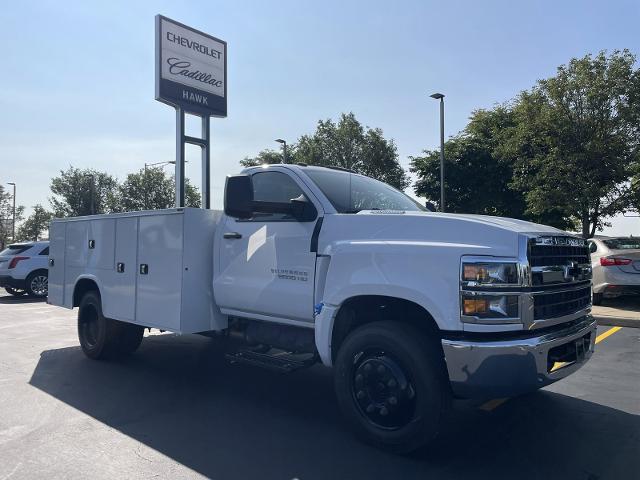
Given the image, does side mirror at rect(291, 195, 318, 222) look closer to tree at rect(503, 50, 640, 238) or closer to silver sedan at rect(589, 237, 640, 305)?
silver sedan at rect(589, 237, 640, 305)

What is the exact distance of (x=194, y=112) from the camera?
13.7 metres

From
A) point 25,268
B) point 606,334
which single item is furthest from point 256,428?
point 25,268

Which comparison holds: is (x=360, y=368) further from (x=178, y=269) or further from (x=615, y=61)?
(x=615, y=61)

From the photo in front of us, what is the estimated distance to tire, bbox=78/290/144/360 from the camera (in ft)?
21.9

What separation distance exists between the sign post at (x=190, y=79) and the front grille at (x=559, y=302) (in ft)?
30.7

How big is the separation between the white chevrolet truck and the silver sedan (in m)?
7.26

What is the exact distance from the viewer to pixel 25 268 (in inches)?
599

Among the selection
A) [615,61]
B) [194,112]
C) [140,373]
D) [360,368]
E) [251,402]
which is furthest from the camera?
[615,61]

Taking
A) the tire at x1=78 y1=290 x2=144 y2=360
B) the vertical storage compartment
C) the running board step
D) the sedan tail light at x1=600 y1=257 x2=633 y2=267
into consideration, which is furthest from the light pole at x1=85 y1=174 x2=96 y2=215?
the running board step

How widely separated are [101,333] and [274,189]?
10.7ft

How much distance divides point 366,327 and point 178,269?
2.30 meters

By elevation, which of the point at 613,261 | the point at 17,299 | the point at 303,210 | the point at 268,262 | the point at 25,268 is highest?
the point at 303,210

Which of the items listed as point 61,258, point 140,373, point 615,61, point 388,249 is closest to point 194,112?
point 61,258

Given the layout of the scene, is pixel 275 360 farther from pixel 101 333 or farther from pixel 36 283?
pixel 36 283
